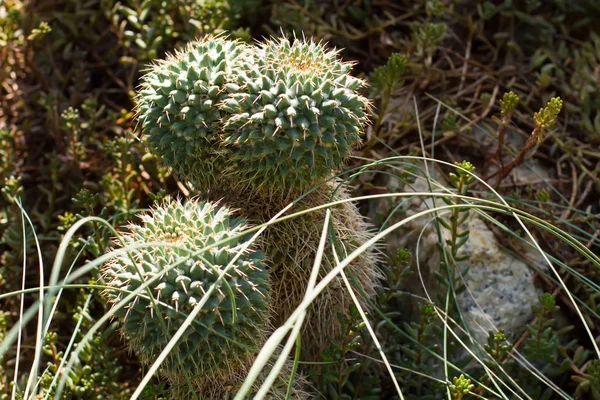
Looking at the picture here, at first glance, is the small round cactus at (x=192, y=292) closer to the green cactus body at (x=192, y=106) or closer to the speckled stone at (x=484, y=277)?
the green cactus body at (x=192, y=106)

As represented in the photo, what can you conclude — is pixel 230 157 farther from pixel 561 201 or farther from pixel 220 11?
pixel 561 201

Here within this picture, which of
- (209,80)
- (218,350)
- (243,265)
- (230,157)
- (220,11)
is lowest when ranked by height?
(218,350)

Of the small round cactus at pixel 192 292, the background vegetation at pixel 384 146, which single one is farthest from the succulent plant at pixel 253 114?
the background vegetation at pixel 384 146

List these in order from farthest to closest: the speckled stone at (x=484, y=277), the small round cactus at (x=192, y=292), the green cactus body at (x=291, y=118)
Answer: the speckled stone at (x=484, y=277), the green cactus body at (x=291, y=118), the small round cactus at (x=192, y=292)

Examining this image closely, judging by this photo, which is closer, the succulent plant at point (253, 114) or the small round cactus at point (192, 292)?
the small round cactus at point (192, 292)

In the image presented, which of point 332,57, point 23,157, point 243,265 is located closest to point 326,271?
point 243,265

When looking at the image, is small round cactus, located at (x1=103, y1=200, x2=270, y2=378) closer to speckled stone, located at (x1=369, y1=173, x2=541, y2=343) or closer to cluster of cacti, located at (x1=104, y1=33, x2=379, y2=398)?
cluster of cacti, located at (x1=104, y1=33, x2=379, y2=398)

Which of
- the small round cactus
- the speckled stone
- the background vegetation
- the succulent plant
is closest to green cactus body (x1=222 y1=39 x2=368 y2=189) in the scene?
the succulent plant
